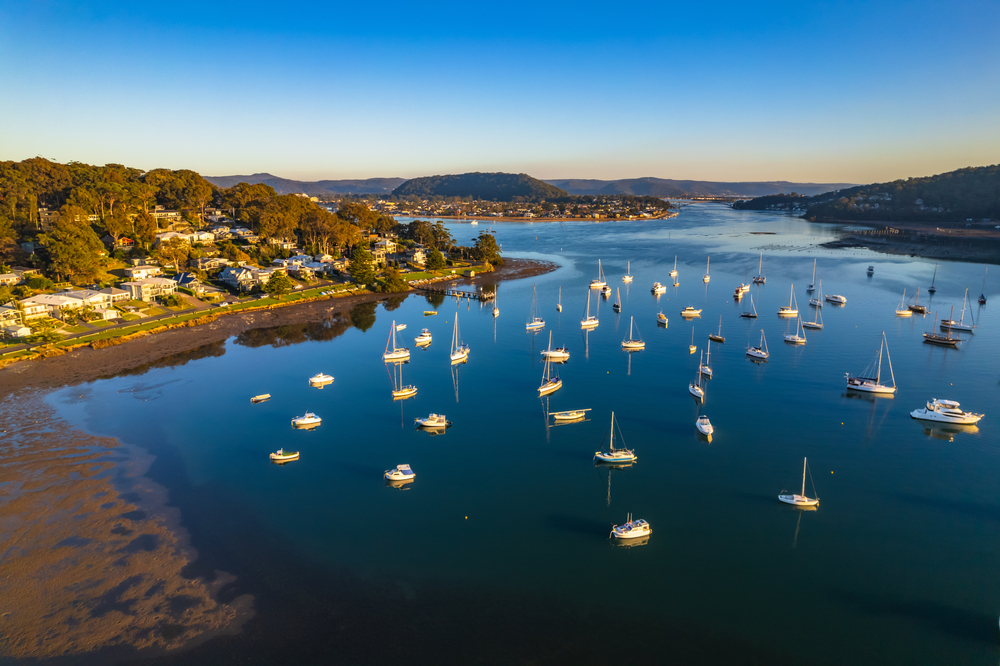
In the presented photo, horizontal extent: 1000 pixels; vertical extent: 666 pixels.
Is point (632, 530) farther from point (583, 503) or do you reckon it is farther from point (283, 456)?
point (283, 456)

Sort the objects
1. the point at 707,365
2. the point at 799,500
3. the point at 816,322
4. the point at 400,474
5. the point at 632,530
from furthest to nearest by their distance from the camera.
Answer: the point at 816,322 → the point at 707,365 → the point at 400,474 → the point at 799,500 → the point at 632,530

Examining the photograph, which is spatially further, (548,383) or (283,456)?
(548,383)

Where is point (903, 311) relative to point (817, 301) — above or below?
below

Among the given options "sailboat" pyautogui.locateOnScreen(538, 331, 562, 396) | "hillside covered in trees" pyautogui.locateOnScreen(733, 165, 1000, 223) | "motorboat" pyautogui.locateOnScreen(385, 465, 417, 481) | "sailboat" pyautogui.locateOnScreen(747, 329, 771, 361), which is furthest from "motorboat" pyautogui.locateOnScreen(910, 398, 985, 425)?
"hillside covered in trees" pyautogui.locateOnScreen(733, 165, 1000, 223)

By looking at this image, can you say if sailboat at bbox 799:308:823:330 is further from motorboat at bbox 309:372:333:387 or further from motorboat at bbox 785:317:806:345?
motorboat at bbox 309:372:333:387

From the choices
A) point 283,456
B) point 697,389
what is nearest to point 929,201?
point 697,389

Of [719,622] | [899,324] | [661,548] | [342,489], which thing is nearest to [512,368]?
[342,489]

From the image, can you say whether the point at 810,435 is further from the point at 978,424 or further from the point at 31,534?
the point at 31,534
